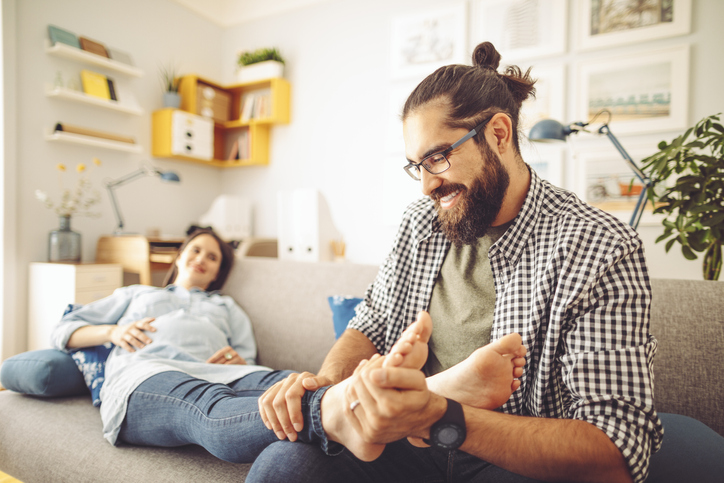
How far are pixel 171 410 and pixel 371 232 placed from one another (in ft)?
8.50

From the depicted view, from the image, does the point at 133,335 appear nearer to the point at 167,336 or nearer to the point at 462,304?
the point at 167,336

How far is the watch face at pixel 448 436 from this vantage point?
0.71 m

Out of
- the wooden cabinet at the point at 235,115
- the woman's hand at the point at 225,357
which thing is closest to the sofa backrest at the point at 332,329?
the woman's hand at the point at 225,357

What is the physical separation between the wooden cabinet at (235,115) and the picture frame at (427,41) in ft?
3.48

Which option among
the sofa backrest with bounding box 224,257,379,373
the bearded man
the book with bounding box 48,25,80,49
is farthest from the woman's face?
the book with bounding box 48,25,80,49

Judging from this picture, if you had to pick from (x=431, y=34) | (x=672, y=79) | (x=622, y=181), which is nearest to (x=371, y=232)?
(x=431, y=34)

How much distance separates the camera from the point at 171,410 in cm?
111

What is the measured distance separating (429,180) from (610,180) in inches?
86.0

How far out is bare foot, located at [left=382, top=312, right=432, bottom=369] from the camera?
0.68m

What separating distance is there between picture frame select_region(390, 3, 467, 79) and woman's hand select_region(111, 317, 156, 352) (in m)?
2.59

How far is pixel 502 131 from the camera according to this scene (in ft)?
3.50

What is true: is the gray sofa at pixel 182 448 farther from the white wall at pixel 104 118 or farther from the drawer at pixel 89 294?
the white wall at pixel 104 118

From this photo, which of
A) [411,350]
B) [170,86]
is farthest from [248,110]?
[411,350]

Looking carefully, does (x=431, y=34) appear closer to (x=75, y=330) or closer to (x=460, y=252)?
(x=460, y=252)
